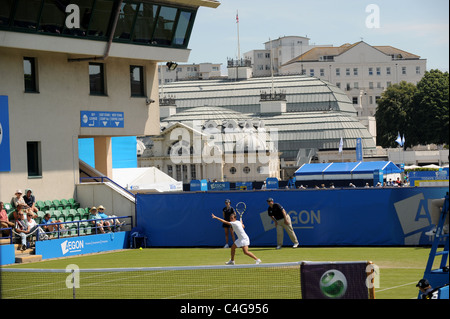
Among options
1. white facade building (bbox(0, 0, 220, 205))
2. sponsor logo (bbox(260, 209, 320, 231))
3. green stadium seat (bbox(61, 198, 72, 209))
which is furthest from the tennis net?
white facade building (bbox(0, 0, 220, 205))

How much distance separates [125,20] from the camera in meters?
34.4

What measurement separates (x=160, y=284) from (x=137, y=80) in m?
20.2

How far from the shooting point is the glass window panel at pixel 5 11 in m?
30.0

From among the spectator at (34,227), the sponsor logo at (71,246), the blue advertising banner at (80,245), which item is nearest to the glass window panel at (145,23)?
the blue advertising banner at (80,245)

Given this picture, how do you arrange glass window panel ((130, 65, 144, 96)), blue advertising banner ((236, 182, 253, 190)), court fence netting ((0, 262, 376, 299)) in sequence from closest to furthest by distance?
court fence netting ((0, 262, 376, 299)) → glass window panel ((130, 65, 144, 96)) → blue advertising banner ((236, 182, 253, 190))

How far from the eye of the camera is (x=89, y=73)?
117 ft

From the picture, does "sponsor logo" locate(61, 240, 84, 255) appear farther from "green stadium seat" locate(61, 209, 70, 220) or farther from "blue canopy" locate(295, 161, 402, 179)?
"blue canopy" locate(295, 161, 402, 179)

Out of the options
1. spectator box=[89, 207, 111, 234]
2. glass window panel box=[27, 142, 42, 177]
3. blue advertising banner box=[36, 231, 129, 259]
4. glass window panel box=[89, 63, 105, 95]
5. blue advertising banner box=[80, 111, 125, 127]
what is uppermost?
glass window panel box=[89, 63, 105, 95]

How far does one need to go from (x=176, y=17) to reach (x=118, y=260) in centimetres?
1392

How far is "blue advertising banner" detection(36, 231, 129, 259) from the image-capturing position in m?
28.0

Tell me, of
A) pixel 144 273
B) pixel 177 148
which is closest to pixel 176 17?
pixel 144 273

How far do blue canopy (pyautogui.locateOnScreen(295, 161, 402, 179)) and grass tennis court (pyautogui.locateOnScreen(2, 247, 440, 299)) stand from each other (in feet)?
98.3

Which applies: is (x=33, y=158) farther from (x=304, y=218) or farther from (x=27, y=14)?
(x=304, y=218)
